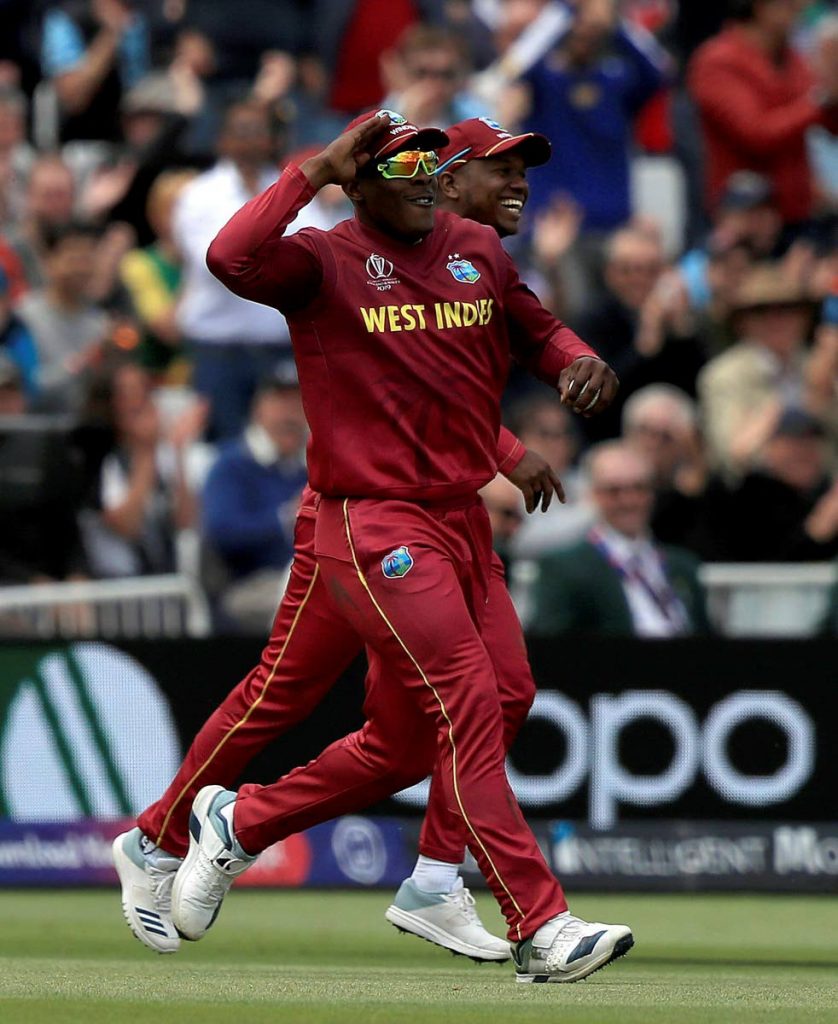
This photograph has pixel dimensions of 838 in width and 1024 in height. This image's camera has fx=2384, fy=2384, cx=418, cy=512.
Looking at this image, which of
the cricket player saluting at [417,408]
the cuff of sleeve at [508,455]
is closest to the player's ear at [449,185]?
the cricket player saluting at [417,408]

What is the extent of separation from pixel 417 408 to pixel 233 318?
256 inches

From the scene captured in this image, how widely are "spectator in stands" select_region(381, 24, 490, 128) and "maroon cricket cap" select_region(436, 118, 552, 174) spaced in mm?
5626

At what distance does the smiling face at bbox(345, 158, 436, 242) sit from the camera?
6.88 meters

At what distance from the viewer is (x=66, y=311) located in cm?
1304

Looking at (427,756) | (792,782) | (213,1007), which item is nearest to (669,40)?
(792,782)

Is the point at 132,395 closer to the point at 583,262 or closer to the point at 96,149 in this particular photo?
the point at 583,262

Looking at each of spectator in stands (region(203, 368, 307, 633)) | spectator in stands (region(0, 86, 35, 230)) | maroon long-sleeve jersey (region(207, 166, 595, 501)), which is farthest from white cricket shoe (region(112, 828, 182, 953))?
spectator in stands (region(0, 86, 35, 230))

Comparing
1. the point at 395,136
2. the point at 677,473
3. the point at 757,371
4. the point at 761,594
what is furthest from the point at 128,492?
the point at 395,136

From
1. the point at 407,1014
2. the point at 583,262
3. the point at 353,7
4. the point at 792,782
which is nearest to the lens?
the point at 407,1014

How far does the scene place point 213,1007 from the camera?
233 inches

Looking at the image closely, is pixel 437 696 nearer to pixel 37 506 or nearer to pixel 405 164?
pixel 405 164

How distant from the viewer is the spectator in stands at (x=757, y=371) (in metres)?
13.0

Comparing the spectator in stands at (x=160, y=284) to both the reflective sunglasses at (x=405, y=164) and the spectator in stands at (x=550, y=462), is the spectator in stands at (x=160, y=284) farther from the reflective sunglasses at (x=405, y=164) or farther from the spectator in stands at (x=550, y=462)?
the reflective sunglasses at (x=405, y=164)

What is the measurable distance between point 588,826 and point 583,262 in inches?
177
